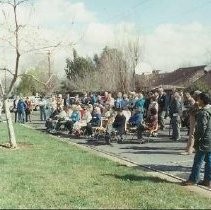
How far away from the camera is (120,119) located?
20.2m

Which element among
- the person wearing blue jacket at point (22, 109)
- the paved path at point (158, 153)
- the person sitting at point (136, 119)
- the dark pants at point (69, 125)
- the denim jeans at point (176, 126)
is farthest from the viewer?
the person wearing blue jacket at point (22, 109)

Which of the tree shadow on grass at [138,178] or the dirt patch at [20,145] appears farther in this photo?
the dirt patch at [20,145]

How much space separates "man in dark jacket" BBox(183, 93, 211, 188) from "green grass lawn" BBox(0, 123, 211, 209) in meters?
0.50

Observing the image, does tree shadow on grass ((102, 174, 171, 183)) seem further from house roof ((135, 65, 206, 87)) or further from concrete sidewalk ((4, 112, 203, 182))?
house roof ((135, 65, 206, 87))

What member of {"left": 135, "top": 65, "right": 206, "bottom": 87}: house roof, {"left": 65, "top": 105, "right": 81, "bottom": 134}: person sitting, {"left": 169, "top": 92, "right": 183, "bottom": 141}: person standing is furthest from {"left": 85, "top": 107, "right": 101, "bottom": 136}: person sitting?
{"left": 135, "top": 65, "right": 206, "bottom": 87}: house roof

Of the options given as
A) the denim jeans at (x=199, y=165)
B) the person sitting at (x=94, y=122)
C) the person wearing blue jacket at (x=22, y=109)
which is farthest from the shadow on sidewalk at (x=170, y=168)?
the person wearing blue jacket at (x=22, y=109)

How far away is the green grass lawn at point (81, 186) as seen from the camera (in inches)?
363

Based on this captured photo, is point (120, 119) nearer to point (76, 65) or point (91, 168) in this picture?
point (91, 168)

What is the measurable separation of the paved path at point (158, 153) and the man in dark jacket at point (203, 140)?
1212 mm

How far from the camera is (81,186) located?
10.7m

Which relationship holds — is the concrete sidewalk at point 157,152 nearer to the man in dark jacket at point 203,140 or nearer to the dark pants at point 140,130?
the dark pants at point 140,130

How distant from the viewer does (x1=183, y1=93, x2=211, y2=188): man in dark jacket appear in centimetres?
1056

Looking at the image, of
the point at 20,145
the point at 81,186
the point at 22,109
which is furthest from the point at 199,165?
the point at 22,109

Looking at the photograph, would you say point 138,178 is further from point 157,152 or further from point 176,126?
point 176,126
